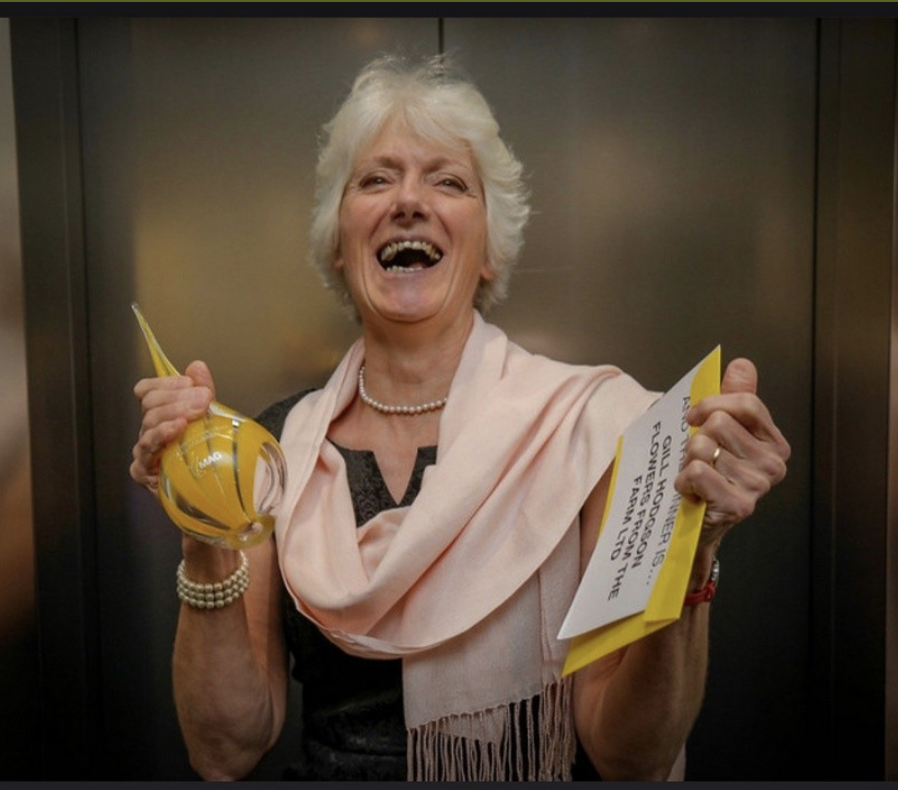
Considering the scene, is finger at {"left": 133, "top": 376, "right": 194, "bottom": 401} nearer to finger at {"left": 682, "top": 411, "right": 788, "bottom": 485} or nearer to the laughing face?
the laughing face

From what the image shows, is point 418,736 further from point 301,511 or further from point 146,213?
point 146,213

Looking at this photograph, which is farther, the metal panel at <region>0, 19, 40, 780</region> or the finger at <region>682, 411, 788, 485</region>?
the metal panel at <region>0, 19, 40, 780</region>

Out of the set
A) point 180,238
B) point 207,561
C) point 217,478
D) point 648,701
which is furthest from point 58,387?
point 648,701

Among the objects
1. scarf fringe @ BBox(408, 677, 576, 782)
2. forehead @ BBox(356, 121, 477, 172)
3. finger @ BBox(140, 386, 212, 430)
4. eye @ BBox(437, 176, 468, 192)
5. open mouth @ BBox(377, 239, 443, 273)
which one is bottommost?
scarf fringe @ BBox(408, 677, 576, 782)

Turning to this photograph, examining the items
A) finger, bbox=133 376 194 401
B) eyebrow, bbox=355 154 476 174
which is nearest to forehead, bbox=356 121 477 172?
eyebrow, bbox=355 154 476 174

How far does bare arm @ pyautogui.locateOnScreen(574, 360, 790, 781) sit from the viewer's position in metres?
0.84

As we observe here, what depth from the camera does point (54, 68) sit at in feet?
4.50

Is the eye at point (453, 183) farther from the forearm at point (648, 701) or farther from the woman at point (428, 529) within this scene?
the forearm at point (648, 701)

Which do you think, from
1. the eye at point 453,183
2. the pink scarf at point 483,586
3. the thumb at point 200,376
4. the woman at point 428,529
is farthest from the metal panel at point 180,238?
the thumb at point 200,376

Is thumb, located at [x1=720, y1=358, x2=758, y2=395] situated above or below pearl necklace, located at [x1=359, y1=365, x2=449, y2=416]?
above

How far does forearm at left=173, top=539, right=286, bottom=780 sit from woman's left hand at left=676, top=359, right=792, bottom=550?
1.71 feet

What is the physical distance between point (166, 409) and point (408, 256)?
39 centimetres

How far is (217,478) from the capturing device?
3.21 ft

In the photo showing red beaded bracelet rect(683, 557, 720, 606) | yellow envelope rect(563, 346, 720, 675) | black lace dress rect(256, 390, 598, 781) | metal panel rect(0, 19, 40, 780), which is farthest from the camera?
metal panel rect(0, 19, 40, 780)
